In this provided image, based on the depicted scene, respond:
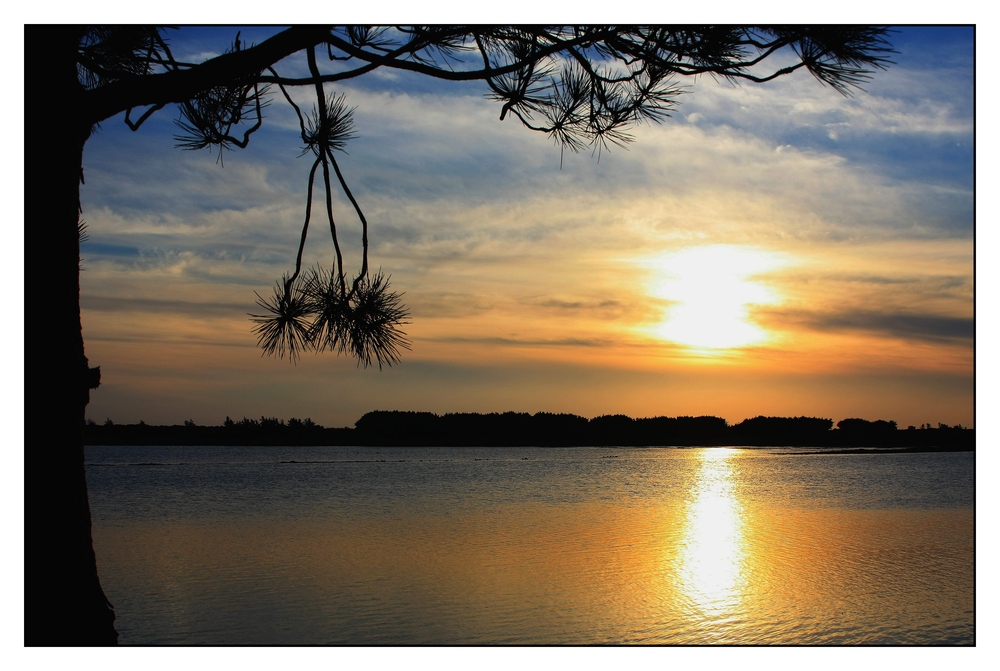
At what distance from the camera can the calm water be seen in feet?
19.8

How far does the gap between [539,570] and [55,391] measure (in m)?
6.35

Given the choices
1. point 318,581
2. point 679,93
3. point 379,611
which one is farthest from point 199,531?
point 679,93

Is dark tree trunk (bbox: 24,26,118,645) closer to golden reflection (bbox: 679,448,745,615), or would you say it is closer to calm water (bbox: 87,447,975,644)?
calm water (bbox: 87,447,975,644)

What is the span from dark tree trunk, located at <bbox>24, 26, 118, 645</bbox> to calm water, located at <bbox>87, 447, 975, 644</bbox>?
3212 mm

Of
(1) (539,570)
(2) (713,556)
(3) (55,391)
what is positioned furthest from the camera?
(2) (713,556)

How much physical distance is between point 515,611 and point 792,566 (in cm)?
400

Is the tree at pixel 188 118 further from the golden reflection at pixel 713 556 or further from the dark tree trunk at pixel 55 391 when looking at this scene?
the golden reflection at pixel 713 556

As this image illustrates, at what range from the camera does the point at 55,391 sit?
8.73 ft

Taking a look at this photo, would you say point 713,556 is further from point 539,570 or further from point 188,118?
point 188,118

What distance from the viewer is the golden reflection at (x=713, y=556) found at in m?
7.16

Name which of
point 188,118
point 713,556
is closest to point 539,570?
point 713,556

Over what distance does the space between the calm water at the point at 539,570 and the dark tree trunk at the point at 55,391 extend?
3212mm

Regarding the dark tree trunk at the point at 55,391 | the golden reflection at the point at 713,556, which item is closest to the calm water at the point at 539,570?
the golden reflection at the point at 713,556

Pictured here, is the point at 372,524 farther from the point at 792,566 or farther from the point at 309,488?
the point at 309,488
